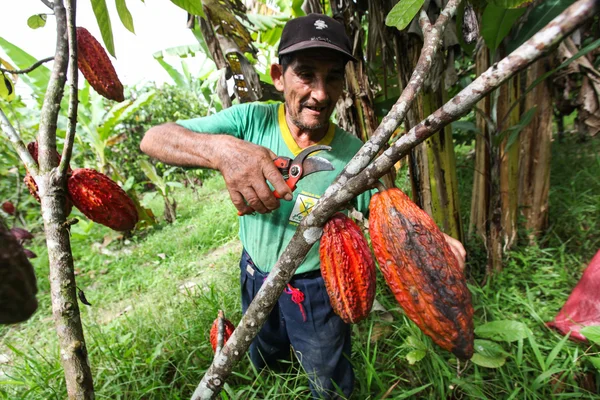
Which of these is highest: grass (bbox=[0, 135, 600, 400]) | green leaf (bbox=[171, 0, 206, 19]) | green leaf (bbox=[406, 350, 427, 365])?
green leaf (bbox=[171, 0, 206, 19])

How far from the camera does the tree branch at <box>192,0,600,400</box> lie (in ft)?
1.09

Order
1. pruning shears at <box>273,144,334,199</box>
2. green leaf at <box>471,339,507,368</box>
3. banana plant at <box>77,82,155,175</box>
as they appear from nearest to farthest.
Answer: pruning shears at <box>273,144,334,199</box> < green leaf at <box>471,339,507,368</box> < banana plant at <box>77,82,155,175</box>

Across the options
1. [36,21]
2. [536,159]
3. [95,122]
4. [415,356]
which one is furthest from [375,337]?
[95,122]

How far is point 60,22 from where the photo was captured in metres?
0.64

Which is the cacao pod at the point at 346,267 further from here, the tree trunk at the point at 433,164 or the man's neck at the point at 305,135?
the tree trunk at the point at 433,164

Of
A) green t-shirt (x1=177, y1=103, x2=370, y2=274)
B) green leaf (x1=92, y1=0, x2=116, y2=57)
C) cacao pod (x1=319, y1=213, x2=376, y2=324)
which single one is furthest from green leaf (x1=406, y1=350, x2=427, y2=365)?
green leaf (x1=92, y1=0, x2=116, y2=57)

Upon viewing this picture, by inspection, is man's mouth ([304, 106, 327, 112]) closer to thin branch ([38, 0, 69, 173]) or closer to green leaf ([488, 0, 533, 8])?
green leaf ([488, 0, 533, 8])

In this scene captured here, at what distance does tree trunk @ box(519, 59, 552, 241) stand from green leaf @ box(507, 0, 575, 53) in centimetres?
53

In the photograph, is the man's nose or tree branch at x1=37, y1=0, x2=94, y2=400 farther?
the man's nose

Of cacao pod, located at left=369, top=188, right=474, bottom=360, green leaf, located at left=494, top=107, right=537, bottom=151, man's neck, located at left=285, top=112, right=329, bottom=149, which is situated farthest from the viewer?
green leaf, located at left=494, top=107, right=537, bottom=151

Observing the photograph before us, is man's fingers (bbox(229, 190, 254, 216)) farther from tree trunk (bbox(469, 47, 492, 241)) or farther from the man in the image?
tree trunk (bbox(469, 47, 492, 241))

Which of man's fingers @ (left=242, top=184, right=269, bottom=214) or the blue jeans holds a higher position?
man's fingers @ (left=242, top=184, right=269, bottom=214)

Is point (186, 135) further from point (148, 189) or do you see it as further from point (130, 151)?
point (148, 189)

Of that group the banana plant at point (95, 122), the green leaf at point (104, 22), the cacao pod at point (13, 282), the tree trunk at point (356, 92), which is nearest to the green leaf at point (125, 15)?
the green leaf at point (104, 22)
